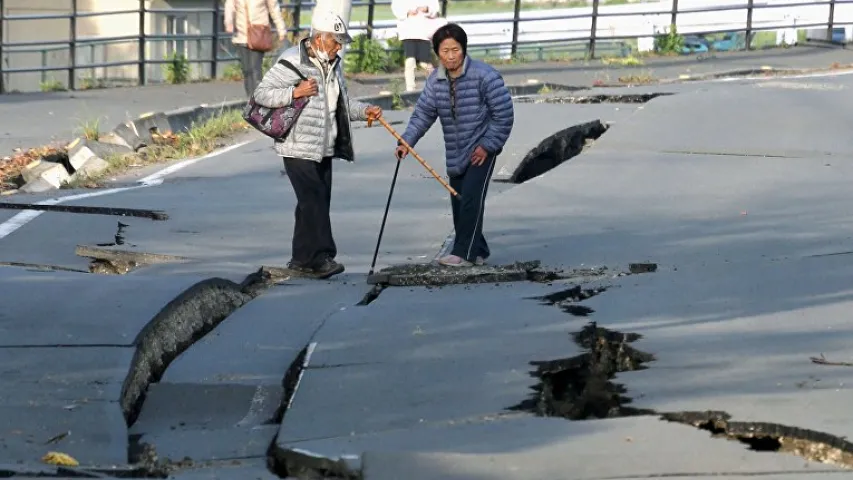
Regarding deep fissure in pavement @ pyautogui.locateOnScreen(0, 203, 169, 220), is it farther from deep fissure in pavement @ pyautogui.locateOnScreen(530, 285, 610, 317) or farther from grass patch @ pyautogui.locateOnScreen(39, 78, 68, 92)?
grass patch @ pyautogui.locateOnScreen(39, 78, 68, 92)

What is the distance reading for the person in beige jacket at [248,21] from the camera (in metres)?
17.4

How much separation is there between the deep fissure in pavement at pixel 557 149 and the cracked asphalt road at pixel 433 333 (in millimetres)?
655

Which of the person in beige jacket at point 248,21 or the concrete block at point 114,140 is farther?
the person in beige jacket at point 248,21

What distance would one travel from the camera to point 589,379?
6.61 metres

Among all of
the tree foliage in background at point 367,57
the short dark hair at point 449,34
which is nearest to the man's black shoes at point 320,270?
the short dark hair at point 449,34

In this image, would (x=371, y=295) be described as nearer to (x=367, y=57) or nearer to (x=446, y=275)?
(x=446, y=275)

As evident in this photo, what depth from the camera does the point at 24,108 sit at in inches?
742

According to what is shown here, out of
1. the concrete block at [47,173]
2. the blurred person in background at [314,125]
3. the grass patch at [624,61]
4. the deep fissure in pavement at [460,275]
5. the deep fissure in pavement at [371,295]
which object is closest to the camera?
the deep fissure in pavement at [371,295]

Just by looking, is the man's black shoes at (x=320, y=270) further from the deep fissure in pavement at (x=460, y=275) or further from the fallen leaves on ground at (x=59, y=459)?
the fallen leaves on ground at (x=59, y=459)

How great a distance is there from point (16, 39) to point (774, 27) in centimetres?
2155

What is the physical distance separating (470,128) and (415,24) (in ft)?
30.9

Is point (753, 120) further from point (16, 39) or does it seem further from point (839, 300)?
point (16, 39)

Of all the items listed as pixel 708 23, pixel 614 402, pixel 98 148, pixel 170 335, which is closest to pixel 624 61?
pixel 708 23

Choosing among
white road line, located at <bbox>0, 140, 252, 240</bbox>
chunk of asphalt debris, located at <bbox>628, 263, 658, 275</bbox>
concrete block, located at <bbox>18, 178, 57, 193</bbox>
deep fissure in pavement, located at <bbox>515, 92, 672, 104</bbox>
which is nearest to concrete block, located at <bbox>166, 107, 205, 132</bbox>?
white road line, located at <bbox>0, 140, 252, 240</bbox>
